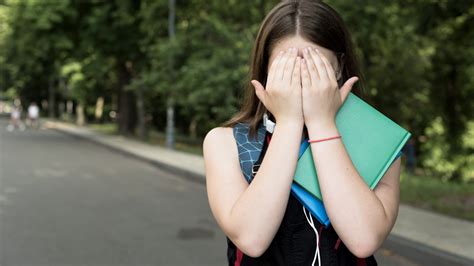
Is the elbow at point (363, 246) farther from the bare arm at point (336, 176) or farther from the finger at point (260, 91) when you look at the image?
the finger at point (260, 91)

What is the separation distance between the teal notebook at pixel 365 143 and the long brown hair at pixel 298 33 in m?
0.16

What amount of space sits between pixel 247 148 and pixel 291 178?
0.54 ft

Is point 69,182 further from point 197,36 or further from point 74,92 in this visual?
point 74,92

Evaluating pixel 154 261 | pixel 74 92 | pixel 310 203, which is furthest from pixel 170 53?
pixel 74 92

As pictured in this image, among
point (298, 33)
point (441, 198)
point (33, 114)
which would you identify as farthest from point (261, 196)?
point (33, 114)

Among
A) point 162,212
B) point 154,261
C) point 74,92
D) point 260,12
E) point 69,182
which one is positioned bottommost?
point 74,92

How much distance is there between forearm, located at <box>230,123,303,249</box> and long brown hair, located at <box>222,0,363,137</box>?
146 mm

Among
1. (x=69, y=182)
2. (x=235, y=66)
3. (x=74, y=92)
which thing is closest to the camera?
(x=69, y=182)

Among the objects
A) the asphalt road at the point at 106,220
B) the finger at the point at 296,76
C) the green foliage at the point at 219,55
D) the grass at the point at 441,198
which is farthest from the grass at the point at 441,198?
the finger at the point at 296,76

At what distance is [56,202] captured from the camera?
9.11 metres

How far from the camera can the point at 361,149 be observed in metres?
1.21

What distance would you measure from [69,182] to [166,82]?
719 centimetres

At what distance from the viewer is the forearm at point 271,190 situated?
3.84 ft

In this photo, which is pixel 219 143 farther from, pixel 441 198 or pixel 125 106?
pixel 125 106
